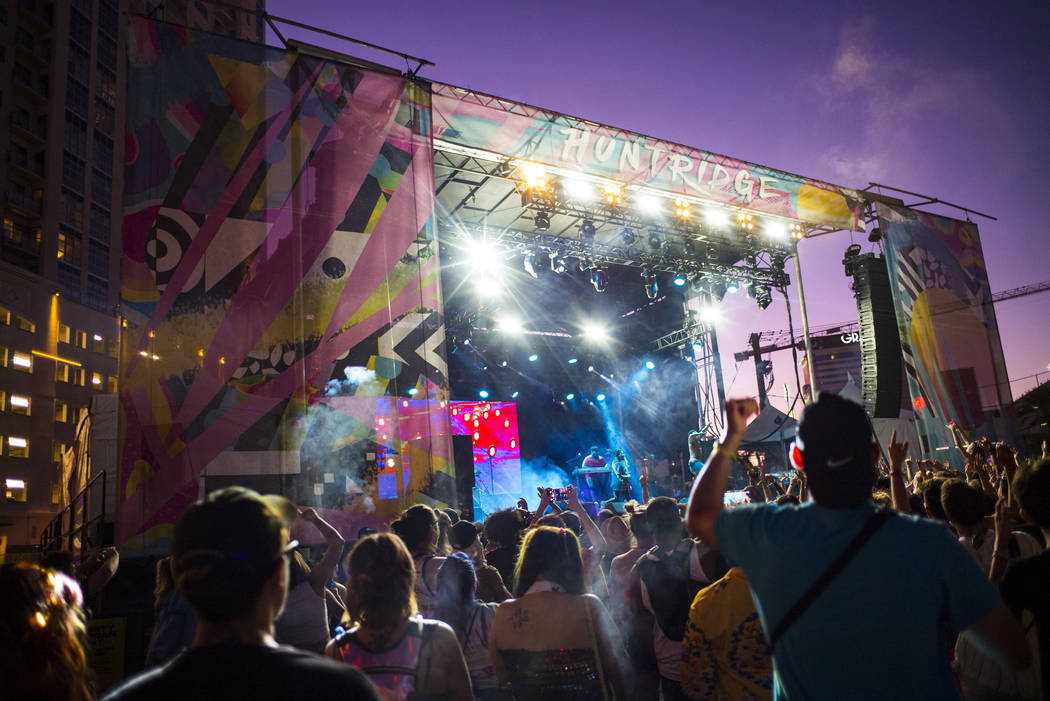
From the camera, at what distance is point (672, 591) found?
3076 mm

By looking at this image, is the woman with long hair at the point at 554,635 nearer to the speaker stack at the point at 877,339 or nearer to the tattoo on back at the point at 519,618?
the tattoo on back at the point at 519,618

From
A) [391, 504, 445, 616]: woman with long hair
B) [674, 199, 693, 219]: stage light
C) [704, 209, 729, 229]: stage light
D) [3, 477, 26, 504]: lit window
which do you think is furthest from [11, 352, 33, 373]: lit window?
[391, 504, 445, 616]: woman with long hair

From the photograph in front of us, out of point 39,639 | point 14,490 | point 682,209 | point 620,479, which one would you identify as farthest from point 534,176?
point 14,490

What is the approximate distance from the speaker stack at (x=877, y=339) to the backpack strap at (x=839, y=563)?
1249 cm

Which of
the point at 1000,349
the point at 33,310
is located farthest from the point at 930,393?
the point at 33,310

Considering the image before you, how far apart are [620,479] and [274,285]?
10.6 metres

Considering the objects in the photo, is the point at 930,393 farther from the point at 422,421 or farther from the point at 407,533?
the point at 407,533

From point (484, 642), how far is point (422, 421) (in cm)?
581

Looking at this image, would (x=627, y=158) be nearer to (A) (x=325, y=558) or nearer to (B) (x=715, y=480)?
(A) (x=325, y=558)

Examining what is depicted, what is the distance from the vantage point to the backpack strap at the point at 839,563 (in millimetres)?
1545

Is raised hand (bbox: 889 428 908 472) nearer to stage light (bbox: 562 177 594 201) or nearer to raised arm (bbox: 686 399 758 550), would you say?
raised arm (bbox: 686 399 758 550)

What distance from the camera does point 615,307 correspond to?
68.3ft

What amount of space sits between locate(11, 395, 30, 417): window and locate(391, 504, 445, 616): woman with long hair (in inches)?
1418

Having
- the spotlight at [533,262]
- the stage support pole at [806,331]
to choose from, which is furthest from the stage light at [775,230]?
the spotlight at [533,262]
